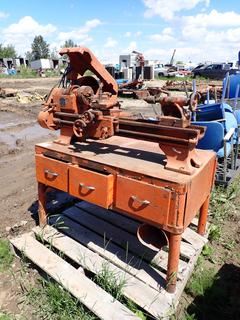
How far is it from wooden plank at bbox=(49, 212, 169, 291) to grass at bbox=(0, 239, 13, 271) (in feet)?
1.72

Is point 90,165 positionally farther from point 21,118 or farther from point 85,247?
point 21,118

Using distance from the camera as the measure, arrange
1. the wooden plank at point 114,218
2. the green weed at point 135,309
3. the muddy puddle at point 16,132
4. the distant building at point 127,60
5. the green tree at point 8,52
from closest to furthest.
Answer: the green weed at point 135,309, the wooden plank at point 114,218, the muddy puddle at point 16,132, the distant building at point 127,60, the green tree at point 8,52

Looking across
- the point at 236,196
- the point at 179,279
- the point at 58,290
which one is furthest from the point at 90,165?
the point at 236,196

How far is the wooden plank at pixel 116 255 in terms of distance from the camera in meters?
2.22

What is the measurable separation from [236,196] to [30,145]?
3.90m

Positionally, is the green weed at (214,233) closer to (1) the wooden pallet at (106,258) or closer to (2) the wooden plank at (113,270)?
(1) the wooden pallet at (106,258)

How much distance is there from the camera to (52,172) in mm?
2434

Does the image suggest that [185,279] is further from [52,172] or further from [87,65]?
[87,65]

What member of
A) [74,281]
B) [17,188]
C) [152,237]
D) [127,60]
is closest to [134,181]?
[152,237]

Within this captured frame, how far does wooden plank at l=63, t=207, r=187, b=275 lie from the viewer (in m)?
2.40

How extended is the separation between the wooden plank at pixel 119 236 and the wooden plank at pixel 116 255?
51mm

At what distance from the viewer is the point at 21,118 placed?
27.2 feet

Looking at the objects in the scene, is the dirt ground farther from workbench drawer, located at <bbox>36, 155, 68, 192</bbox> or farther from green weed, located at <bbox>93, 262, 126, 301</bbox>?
workbench drawer, located at <bbox>36, 155, 68, 192</bbox>

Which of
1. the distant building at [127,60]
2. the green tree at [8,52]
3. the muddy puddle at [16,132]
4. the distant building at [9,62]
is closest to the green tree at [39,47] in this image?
the green tree at [8,52]
